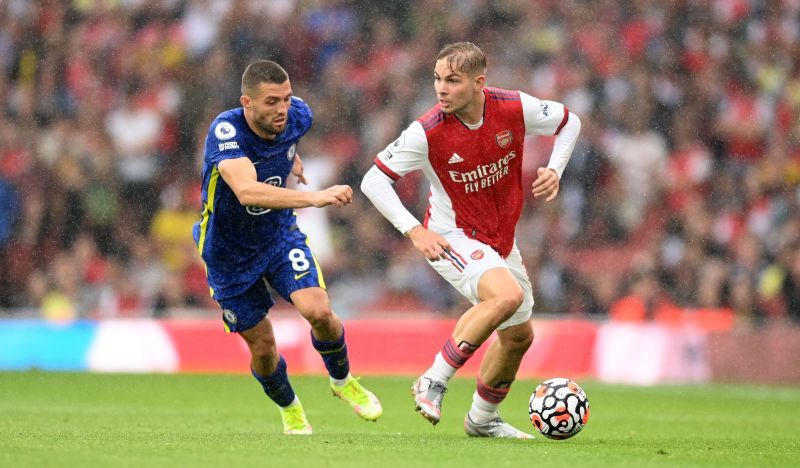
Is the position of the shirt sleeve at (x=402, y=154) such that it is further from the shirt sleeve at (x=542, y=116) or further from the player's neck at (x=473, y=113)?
the shirt sleeve at (x=542, y=116)

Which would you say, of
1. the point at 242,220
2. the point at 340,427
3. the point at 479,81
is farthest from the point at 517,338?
the point at 340,427

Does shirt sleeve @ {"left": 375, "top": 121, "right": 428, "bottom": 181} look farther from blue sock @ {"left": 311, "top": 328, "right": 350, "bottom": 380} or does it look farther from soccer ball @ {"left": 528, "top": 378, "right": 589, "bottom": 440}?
soccer ball @ {"left": 528, "top": 378, "right": 589, "bottom": 440}

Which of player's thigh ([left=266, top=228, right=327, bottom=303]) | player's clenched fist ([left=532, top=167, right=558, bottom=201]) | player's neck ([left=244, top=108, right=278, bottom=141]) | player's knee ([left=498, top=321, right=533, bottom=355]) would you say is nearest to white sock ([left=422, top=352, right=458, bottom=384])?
player's knee ([left=498, top=321, right=533, bottom=355])

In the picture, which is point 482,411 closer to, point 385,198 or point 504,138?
point 385,198

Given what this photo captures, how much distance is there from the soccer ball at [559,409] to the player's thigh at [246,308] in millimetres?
1973

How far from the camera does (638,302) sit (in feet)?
55.8

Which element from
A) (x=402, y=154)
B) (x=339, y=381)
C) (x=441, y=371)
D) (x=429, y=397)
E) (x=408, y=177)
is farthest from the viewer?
(x=408, y=177)

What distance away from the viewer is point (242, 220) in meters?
8.89

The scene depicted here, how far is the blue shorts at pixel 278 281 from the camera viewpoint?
8.88 m

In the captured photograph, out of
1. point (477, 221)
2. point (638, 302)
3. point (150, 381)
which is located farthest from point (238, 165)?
point (638, 302)

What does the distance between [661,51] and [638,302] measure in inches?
169

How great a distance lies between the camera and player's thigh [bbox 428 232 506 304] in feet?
27.8

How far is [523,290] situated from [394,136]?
10292mm

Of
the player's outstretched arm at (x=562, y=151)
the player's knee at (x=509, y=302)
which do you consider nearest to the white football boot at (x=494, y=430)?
the player's knee at (x=509, y=302)
